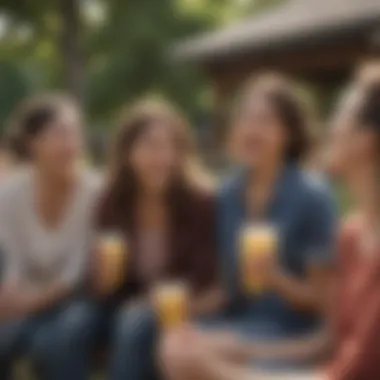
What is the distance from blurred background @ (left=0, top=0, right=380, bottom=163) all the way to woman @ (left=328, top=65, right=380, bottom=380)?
32.4ft

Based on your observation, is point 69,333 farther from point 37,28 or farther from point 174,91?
point 174,91

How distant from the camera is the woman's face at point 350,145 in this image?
2.34 metres

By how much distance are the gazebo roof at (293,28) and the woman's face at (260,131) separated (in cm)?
943

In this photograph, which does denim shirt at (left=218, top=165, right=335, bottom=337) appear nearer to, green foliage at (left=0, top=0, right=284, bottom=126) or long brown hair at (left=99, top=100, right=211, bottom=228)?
long brown hair at (left=99, top=100, right=211, bottom=228)

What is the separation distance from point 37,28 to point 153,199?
2369 cm

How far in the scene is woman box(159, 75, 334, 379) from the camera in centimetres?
323

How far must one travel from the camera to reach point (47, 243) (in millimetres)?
3936

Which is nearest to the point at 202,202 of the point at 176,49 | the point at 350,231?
the point at 350,231

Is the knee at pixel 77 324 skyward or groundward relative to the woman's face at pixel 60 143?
groundward

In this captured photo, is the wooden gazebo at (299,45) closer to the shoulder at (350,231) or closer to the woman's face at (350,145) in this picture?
the shoulder at (350,231)

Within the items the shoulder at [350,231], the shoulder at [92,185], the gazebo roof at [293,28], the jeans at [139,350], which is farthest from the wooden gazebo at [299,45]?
the shoulder at [350,231]

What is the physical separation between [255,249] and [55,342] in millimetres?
874

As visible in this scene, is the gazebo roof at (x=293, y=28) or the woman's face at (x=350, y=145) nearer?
the woman's face at (x=350, y=145)

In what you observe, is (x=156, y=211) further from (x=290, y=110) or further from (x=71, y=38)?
(x=71, y=38)
